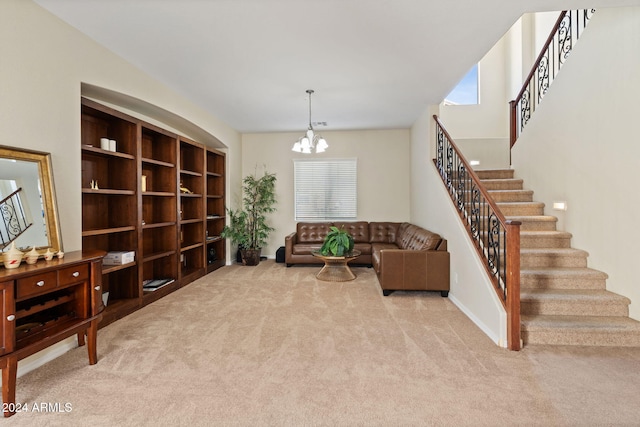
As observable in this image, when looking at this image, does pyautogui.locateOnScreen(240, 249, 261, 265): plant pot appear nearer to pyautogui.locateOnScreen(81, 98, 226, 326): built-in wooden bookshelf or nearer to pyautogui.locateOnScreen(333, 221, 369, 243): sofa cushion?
pyautogui.locateOnScreen(81, 98, 226, 326): built-in wooden bookshelf

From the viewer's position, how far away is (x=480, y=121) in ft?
22.1

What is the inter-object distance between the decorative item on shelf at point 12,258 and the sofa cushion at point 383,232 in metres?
5.55

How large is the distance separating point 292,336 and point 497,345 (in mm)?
1865

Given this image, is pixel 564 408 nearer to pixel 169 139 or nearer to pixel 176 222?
pixel 176 222

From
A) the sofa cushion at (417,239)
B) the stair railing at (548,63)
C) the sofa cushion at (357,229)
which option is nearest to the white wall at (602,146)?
the stair railing at (548,63)

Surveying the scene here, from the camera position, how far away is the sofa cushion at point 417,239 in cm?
428

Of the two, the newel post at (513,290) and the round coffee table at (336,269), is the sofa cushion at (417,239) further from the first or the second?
the newel post at (513,290)

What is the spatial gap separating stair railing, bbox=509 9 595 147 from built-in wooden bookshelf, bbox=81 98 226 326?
5.55 m

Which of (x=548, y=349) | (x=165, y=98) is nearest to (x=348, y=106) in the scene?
(x=165, y=98)

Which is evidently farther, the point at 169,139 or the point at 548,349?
the point at 169,139

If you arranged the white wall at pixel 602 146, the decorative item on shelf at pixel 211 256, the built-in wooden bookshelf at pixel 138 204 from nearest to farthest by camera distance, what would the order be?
the white wall at pixel 602 146, the built-in wooden bookshelf at pixel 138 204, the decorative item on shelf at pixel 211 256

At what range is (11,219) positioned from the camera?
2.21 meters

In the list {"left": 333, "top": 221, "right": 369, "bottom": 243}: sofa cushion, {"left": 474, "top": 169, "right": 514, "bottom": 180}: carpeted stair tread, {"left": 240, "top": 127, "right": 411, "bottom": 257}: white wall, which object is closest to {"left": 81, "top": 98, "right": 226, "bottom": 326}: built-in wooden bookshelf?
{"left": 240, "top": 127, "right": 411, "bottom": 257}: white wall

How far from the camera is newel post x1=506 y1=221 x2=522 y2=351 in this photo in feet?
8.64
